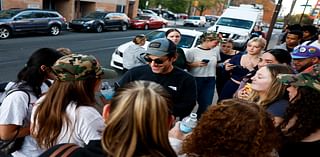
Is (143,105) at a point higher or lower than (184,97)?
higher

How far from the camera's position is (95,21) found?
19.6 metres

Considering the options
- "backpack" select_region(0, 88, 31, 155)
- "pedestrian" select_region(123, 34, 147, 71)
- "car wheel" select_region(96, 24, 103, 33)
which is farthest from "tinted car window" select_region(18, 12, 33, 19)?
"backpack" select_region(0, 88, 31, 155)

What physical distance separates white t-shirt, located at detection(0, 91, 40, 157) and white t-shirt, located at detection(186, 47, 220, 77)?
3014 millimetres

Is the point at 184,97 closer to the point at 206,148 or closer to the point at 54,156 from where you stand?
the point at 206,148

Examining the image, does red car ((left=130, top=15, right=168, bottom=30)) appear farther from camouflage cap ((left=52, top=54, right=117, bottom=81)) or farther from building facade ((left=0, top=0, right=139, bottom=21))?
camouflage cap ((left=52, top=54, right=117, bottom=81))

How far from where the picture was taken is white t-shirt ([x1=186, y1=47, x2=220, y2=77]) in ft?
15.3

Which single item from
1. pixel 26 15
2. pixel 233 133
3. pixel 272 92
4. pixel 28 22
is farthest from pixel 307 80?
pixel 26 15

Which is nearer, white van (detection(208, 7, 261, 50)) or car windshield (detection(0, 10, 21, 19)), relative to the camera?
car windshield (detection(0, 10, 21, 19))

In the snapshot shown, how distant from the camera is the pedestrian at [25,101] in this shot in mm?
1935

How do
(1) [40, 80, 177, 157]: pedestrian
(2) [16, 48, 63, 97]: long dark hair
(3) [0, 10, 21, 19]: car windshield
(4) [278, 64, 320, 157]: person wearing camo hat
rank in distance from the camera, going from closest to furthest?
1. (1) [40, 80, 177, 157]: pedestrian
2. (4) [278, 64, 320, 157]: person wearing camo hat
3. (2) [16, 48, 63, 97]: long dark hair
4. (3) [0, 10, 21, 19]: car windshield

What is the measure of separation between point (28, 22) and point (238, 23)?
12.3m

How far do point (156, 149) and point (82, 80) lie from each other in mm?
858

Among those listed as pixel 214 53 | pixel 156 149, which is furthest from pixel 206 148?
pixel 214 53

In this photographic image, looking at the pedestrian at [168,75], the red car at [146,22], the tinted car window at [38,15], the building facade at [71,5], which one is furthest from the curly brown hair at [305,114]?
the red car at [146,22]
